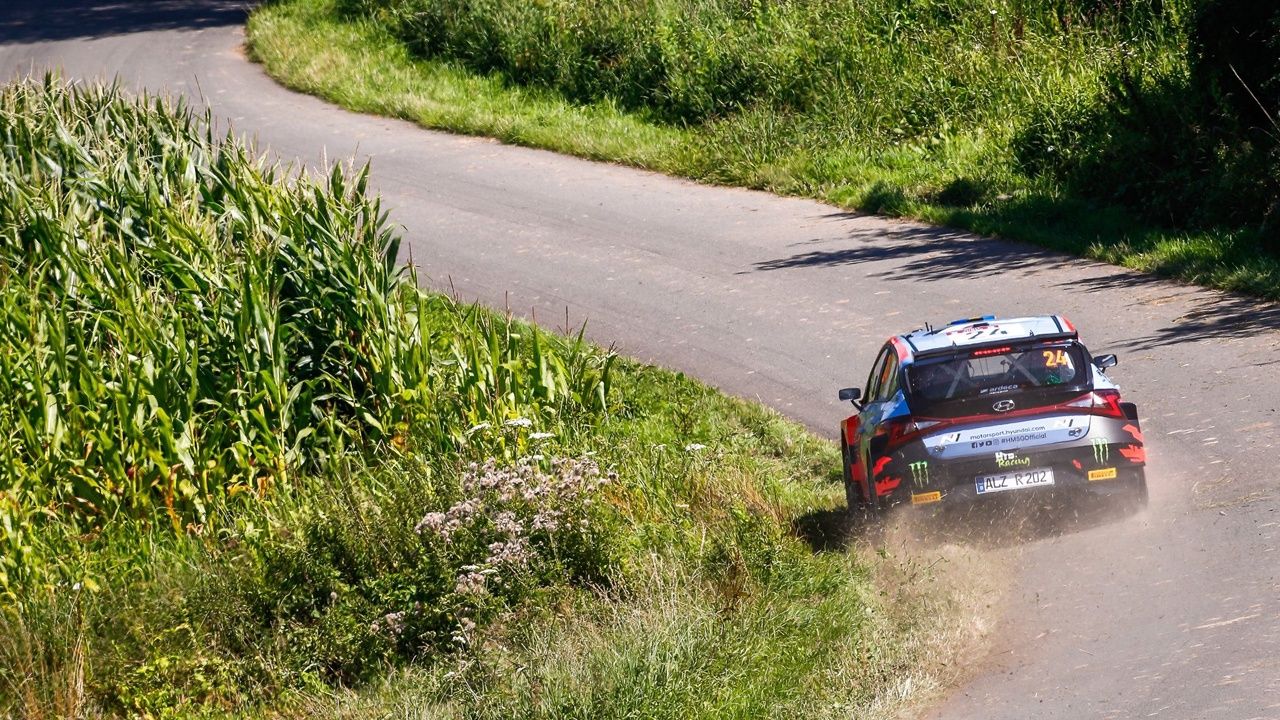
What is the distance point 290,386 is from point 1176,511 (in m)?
7.22

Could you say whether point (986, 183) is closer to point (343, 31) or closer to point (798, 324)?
point (798, 324)

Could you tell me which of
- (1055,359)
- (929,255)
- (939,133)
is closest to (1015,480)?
(1055,359)

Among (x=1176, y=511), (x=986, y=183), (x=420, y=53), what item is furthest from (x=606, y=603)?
(x=420, y=53)

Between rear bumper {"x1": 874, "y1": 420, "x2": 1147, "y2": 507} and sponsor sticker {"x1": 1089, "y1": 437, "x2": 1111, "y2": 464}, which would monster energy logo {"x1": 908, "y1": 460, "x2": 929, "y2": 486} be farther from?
sponsor sticker {"x1": 1089, "y1": 437, "x2": 1111, "y2": 464}

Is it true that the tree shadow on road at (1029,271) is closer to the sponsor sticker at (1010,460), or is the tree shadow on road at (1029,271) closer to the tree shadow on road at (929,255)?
the tree shadow on road at (929,255)

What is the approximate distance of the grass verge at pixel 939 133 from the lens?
17.7 m

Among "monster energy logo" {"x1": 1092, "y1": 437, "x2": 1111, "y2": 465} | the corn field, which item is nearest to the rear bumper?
"monster energy logo" {"x1": 1092, "y1": 437, "x2": 1111, "y2": 465}

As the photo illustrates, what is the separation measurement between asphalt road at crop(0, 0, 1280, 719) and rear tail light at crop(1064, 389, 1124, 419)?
748 millimetres

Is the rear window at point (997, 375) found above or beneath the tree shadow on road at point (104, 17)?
beneath

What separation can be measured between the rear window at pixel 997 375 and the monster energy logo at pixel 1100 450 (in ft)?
1.34

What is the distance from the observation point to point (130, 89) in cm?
2978

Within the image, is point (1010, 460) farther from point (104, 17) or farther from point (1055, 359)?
point (104, 17)

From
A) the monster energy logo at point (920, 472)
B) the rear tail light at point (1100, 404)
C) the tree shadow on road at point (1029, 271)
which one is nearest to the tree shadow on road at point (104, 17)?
the tree shadow on road at point (1029, 271)

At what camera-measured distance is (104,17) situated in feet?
135
